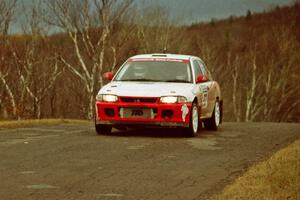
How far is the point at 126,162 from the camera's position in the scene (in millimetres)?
9609

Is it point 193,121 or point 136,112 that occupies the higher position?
point 136,112

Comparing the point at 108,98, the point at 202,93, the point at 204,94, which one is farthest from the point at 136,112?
the point at 204,94

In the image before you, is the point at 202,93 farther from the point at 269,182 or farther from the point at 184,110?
the point at 269,182

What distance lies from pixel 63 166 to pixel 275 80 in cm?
7565

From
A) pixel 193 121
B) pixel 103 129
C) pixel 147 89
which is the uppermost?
pixel 147 89

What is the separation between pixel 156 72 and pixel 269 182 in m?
6.99

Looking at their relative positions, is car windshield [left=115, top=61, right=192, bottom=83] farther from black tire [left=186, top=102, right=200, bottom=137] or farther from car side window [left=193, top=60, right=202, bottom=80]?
black tire [left=186, top=102, right=200, bottom=137]

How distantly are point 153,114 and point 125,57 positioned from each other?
36.3m

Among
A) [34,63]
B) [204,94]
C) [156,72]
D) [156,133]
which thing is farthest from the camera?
[34,63]

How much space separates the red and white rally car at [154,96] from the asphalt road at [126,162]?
340 millimetres

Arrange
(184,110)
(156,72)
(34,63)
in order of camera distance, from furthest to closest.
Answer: (34,63)
(156,72)
(184,110)

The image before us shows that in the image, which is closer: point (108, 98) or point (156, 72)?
point (108, 98)

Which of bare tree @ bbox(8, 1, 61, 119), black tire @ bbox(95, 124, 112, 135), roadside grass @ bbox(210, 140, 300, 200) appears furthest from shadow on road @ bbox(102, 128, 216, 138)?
bare tree @ bbox(8, 1, 61, 119)

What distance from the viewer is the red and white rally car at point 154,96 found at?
13305 millimetres
